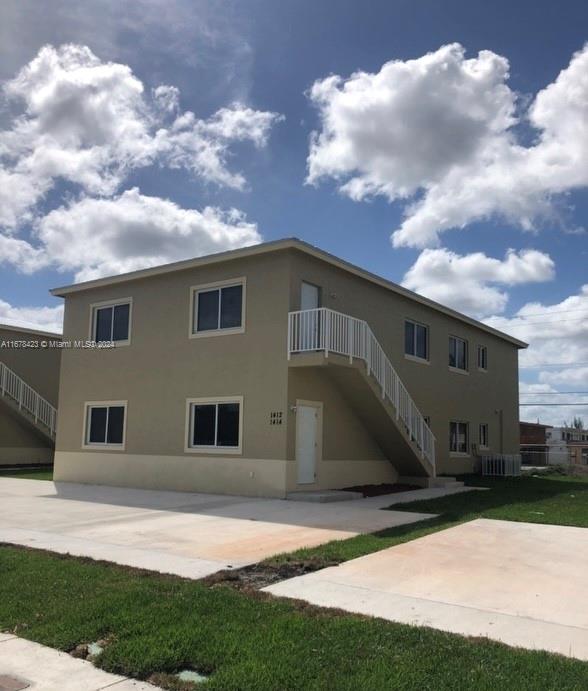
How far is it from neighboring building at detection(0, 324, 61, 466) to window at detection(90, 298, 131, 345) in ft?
26.1

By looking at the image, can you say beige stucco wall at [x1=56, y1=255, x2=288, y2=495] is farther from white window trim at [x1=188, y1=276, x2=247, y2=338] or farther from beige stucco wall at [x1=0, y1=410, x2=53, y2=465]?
beige stucco wall at [x1=0, y1=410, x2=53, y2=465]

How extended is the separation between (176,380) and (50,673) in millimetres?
13631

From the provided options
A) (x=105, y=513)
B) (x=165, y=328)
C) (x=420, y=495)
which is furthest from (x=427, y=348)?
(x=105, y=513)

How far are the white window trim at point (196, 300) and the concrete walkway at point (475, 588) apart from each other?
8.56 m

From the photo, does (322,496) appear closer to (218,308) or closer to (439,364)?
(218,308)

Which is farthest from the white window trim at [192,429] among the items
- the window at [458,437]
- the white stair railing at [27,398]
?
the white stair railing at [27,398]

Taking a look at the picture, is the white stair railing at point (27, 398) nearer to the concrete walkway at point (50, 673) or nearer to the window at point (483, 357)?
the window at point (483, 357)

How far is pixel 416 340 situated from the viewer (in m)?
22.0

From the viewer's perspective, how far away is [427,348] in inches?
889

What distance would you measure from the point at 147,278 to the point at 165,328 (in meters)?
1.72

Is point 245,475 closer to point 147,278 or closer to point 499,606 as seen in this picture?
point 147,278

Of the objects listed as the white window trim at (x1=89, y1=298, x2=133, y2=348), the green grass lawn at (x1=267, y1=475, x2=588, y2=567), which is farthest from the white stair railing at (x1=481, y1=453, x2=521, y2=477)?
the white window trim at (x1=89, y1=298, x2=133, y2=348)

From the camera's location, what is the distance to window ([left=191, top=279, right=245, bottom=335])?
1704 cm

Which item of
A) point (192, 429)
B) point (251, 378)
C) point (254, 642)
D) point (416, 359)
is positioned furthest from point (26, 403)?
point (254, 642)
